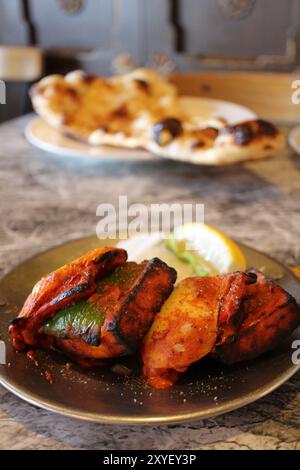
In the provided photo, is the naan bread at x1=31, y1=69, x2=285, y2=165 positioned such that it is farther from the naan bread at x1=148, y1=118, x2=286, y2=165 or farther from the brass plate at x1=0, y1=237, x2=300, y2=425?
the brass plate at x1=0, y1=237, x2=300, y2=425

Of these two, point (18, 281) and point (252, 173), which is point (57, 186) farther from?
point (18, 281)

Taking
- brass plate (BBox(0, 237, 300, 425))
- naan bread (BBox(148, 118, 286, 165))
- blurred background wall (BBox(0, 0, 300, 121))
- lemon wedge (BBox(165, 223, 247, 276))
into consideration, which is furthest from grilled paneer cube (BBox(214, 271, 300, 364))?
blurred background wall (BBox(0, 0, 300, 121))

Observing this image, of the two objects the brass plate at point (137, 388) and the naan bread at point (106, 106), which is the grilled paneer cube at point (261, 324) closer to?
the brass plate at point (137, 388)

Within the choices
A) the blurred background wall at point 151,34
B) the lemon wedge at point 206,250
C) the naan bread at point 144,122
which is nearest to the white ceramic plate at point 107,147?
the naan bread at point 144,122

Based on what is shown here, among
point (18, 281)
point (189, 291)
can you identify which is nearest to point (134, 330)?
point (189, 291)

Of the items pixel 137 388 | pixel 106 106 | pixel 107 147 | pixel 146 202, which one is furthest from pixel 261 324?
pixel 106 106
